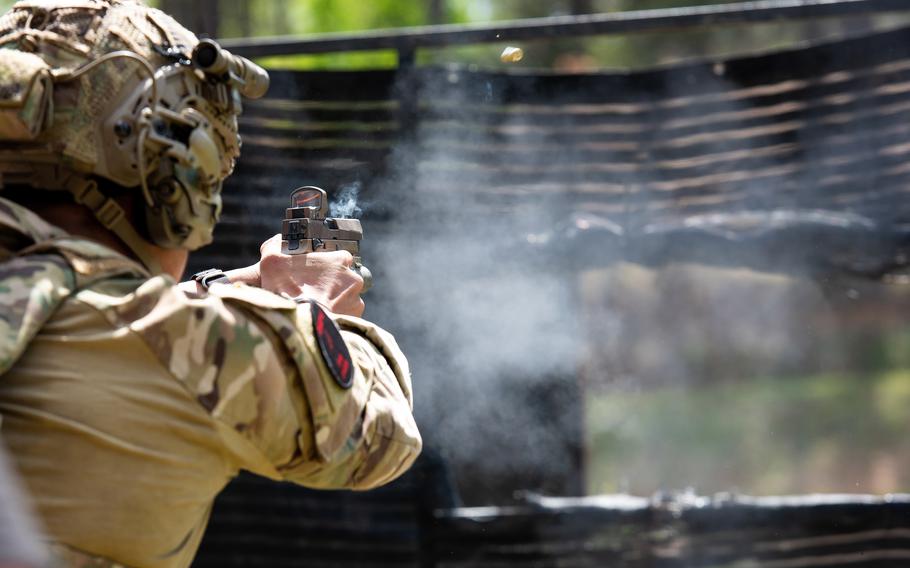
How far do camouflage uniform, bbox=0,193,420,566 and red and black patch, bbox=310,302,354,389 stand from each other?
1cm

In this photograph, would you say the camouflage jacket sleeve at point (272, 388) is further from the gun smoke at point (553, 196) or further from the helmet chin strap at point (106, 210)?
the gun smoke at point (553, 196)

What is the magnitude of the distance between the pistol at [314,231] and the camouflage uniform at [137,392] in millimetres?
394

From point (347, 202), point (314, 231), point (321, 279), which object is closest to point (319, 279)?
point (321, 279)

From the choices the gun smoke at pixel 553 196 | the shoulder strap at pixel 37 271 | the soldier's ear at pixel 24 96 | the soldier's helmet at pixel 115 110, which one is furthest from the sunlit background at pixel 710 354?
the shoulder strap at pixel 37 271

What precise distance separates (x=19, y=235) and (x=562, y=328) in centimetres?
296

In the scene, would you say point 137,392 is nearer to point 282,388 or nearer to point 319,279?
point 282,388

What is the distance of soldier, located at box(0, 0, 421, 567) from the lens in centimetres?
149

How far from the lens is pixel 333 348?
169 cm

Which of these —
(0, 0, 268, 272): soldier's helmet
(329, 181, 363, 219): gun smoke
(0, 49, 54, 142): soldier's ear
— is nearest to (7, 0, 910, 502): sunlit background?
(329, 181, 363, 219): gun smoke

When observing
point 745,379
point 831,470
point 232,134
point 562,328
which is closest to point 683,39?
point 745,379

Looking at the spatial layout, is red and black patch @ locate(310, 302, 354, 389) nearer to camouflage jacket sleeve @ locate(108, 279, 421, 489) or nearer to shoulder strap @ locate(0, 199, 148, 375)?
camouflage jacket sleeve @ locate(108, 279, 421, 489)

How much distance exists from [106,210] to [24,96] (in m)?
0.22

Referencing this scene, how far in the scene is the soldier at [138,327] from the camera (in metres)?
1.49

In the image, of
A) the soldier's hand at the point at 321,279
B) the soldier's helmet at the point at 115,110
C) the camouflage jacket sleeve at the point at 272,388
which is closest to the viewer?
the camouflage jacket sleeve at the point at 272,388
